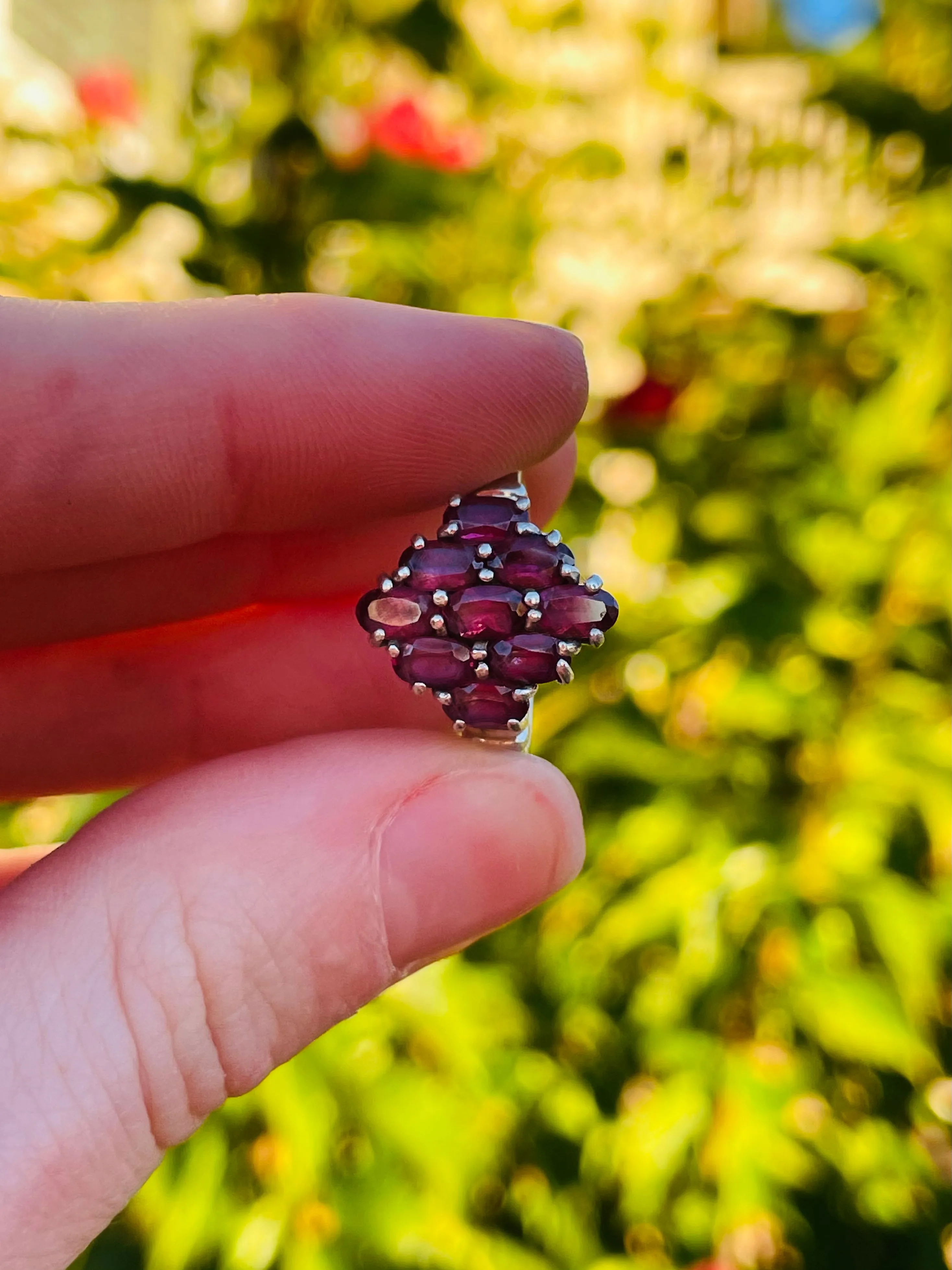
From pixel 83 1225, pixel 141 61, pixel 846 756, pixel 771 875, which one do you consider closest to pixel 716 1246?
pixel 771 875

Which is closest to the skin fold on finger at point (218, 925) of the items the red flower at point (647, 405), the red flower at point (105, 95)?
the red flower at point (647, 405)

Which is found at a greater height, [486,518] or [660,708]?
[486,518]

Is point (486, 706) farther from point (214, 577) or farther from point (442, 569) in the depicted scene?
point (214, 577)

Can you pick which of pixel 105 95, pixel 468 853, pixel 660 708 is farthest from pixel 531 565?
pixel 105 95

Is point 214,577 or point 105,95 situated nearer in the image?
point 214,577

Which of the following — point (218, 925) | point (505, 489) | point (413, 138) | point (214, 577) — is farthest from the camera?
point (413, 138)

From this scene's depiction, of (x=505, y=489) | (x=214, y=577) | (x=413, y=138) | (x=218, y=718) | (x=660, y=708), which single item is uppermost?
(x=413, y=138)

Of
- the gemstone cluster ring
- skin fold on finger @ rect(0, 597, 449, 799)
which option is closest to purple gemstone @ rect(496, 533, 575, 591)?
the gemstone cluster ring

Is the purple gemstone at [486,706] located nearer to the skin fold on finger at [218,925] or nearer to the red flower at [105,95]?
the skin fold on finger at [218,925]
